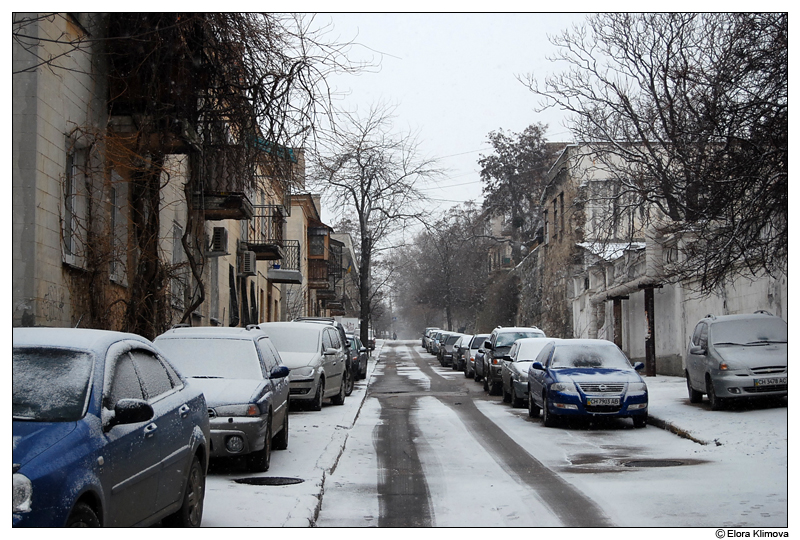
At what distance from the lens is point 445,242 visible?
4281 cm

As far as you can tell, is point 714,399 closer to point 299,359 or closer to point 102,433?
point 299,359

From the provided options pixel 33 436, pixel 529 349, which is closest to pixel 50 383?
pixel 33 436

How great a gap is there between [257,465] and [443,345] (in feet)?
116

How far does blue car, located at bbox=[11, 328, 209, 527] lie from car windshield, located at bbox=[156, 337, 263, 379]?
410 centimetres

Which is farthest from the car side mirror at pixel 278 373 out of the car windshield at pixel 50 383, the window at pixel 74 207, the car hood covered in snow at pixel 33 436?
the car hood covered in snow at pixel 33 436

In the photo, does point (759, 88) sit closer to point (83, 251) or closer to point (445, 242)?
point (83, 251)

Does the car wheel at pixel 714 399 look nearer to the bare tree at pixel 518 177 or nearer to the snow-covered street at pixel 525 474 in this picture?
the snow-covered street at pixel 525 474

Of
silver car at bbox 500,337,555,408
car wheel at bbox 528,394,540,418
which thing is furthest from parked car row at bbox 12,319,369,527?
silver car at bbox 500,337,555,408

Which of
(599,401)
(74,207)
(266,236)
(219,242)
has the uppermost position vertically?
(266,236)

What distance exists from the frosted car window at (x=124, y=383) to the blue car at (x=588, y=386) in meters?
9.76

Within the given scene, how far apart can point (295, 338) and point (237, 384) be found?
795cm

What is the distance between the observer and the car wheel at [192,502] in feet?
19.3

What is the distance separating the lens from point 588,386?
46.2 feet

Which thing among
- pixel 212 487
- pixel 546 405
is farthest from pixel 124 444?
pixel 546 405
